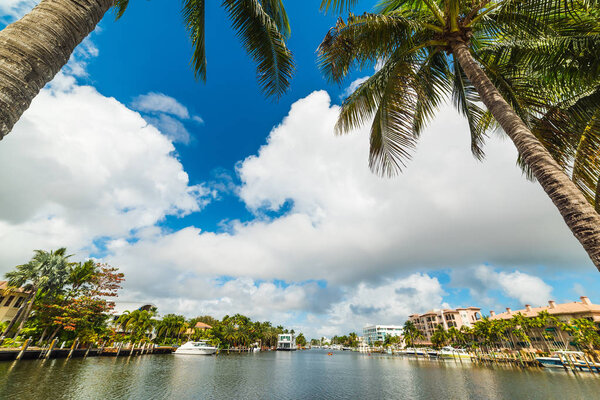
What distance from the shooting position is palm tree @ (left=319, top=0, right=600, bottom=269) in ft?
13.0

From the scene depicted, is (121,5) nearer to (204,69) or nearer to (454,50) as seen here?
(204,69)

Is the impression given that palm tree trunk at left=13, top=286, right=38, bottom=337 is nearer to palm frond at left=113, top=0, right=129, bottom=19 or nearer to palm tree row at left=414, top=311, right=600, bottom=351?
palm frond at left=113, top=0, right=129, bottom=19

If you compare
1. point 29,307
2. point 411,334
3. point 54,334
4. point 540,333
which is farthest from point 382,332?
point 29,307

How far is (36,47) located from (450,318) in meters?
117

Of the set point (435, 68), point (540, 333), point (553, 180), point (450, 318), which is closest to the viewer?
point (553, 180)

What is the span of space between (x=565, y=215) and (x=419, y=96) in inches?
190

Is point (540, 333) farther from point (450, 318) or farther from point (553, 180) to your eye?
point (553, 180)

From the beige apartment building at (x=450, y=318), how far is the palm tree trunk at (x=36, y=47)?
364 feet

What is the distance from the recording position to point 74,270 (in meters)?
34.1

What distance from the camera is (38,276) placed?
3044cm

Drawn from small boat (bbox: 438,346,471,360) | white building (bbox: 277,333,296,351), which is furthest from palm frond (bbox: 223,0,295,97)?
white building (bbox: 277,333,296,351)

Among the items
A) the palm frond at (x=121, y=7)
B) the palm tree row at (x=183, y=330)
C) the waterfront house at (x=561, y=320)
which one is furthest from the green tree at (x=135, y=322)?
the waterfront house at (x=561, y=320)

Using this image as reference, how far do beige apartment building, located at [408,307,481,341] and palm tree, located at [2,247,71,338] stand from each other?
10846 cm

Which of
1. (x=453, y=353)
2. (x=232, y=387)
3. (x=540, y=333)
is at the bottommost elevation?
(x=232, y=387)
